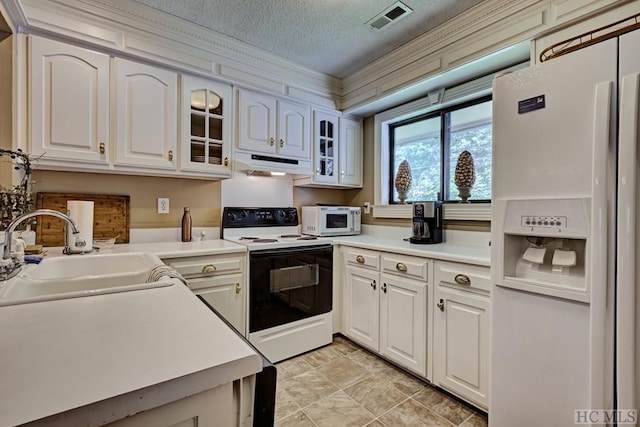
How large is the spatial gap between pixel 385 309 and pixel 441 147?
55.7 inches

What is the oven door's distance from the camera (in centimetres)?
211

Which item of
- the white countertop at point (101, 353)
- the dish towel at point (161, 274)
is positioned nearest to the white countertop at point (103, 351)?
the white countertop at point (101, 353)

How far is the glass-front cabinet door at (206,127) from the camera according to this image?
7.05ft

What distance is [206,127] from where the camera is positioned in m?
2.24

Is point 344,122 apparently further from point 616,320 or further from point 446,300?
point 616,320

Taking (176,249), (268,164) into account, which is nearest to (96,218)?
(176,249)

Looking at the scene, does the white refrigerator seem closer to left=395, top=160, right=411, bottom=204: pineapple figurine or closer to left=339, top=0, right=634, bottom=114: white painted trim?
left=339, top=0, right=634, bottom=114: white painted trim

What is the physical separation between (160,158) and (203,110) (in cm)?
48

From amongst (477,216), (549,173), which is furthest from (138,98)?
(477,216)

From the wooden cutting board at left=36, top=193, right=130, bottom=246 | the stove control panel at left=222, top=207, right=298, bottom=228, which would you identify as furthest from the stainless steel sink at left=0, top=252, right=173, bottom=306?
the stove control panel at left=222, top=207, right=298, bottom=228

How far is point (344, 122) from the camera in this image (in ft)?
10.00

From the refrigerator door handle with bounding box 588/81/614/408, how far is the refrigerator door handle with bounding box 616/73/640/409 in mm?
32

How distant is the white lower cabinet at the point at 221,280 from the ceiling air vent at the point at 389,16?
1825mm

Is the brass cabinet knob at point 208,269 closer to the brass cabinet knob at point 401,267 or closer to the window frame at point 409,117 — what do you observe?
the brass cabinet knob at point 401,267
